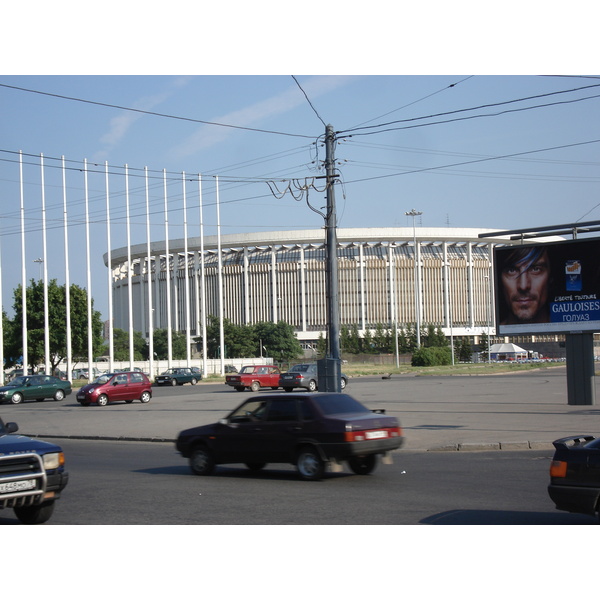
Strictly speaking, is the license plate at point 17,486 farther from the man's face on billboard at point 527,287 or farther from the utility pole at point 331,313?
the man's face on billboard at point 527,287

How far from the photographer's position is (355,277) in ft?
479

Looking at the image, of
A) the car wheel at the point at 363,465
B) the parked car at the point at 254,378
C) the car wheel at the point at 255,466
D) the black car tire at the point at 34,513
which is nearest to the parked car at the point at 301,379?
the parked car at the point at 254,378

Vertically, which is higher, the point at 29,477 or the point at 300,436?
the point at 29,477

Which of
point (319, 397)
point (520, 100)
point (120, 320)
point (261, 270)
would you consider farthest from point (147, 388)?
point (120, 320)

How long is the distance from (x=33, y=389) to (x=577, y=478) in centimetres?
4459

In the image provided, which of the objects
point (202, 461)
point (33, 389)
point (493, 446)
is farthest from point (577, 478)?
point (33, 389)

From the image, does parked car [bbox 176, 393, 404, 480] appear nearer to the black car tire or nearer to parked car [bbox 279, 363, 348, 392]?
the black car tire

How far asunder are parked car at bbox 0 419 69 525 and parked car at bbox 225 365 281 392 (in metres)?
39.4

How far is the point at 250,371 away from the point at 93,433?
86.0 ft

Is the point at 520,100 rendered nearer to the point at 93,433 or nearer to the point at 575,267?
the point at 575,267

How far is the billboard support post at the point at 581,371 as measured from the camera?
28.5m

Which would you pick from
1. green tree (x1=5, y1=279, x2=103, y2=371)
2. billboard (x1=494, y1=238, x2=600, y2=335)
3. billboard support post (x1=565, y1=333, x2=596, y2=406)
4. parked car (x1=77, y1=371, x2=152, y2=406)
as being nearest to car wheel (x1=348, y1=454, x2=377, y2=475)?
billboard support post (x1=565, y1=333, x2=596, y2=406)

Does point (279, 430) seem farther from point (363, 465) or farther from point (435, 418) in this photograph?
point (435, 418)

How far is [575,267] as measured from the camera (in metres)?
29.2
